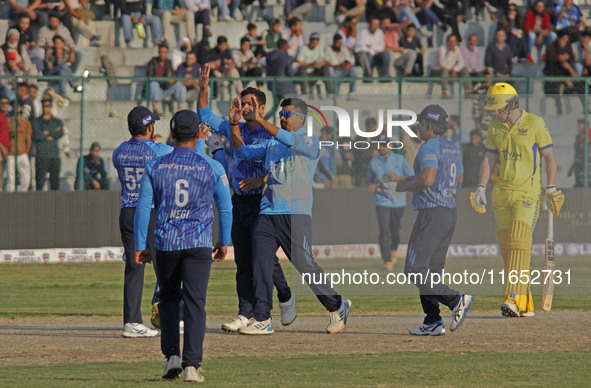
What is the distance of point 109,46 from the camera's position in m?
26.4

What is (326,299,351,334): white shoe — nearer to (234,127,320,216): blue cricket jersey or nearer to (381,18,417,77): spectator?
(234,127,320,216): blue cricket jersey

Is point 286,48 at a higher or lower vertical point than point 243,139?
higher

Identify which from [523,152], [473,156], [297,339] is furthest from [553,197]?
[473,156]

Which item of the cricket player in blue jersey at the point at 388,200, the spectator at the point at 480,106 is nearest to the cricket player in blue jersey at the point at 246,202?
the cricket player in blue jersey at the point at 388,200

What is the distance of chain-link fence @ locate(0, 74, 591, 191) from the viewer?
20.9 m

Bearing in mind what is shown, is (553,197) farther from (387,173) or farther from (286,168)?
(387,173)

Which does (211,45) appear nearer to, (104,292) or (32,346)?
(104,292)

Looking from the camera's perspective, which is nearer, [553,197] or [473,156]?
[553,197]

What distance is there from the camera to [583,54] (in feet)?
89.4

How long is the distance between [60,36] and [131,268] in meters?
14.6

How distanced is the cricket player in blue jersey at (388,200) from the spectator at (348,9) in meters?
9.01

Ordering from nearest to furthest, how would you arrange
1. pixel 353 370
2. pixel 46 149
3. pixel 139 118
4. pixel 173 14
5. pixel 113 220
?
pixel 353 370, pixel 139 118, pixel 46 149, pixel 113 220, pixel 173 14

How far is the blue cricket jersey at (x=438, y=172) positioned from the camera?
11156 mm

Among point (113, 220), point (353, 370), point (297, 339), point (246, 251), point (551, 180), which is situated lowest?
point (113, 220)
